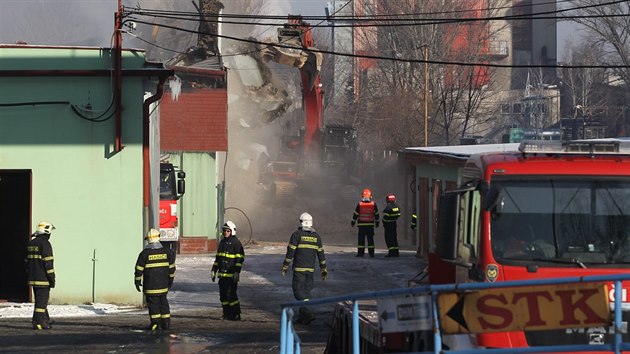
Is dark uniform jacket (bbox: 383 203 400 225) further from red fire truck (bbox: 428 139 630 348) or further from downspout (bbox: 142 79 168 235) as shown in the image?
red fire truck (bbox: 428 139 630 348)

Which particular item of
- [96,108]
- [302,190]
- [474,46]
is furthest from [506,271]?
[474,46]

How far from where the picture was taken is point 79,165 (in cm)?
1770

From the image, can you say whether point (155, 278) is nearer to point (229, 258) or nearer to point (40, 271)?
point (229, 258)

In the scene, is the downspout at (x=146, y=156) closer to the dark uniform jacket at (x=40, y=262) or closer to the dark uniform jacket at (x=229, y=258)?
the dark uniform jacket at (x=229, y=258)

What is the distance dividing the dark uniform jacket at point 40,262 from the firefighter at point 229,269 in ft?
8.25

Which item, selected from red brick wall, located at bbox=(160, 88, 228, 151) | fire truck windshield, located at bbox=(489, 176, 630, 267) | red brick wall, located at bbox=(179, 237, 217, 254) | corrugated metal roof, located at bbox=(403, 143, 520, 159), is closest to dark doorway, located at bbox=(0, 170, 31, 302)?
corrugated metal roof, located at bbox=(403, 143, 520, 159)

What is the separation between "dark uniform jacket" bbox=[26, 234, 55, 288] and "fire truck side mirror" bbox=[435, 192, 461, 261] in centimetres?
797

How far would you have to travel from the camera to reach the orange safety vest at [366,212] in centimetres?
2697

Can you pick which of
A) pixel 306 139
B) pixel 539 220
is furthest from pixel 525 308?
pixel 306 139

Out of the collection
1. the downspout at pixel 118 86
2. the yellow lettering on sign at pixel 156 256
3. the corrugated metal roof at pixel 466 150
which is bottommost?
the yellow lettering on sign at pixel 156 256

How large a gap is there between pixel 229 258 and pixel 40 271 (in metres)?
2.81

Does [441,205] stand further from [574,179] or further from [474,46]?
[474,46]

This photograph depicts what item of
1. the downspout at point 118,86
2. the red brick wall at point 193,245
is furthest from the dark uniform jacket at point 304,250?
the red brick wall at point 193,245

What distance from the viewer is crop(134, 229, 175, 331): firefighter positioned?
1480 centimetres
